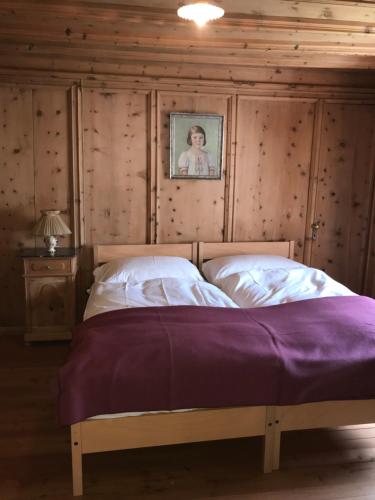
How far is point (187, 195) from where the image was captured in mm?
4066

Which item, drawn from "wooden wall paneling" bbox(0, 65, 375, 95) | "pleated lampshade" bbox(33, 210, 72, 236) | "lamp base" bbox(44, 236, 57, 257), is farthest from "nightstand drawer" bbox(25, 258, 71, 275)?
"wooden wall paneling" bbox(0, 65, 375, 95)

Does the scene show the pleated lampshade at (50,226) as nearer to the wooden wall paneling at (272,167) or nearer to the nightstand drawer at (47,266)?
the nightstand drawer at (47,266)

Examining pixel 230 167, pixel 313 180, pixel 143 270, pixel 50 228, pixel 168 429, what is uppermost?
pixel 230 167

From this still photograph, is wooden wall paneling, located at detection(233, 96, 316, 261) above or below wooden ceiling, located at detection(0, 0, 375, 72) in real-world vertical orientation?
below

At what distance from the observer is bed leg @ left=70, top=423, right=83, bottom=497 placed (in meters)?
1.99

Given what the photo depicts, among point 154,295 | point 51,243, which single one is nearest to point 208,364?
point 154,295

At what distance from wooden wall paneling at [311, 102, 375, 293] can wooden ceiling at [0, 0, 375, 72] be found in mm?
581

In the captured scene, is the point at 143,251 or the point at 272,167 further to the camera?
the point at 272,167

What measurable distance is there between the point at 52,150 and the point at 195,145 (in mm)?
1238

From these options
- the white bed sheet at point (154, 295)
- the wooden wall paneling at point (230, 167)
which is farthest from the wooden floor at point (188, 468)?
the wooden wall paneling at point (230, 167)

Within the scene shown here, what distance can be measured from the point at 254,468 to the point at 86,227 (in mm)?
2478

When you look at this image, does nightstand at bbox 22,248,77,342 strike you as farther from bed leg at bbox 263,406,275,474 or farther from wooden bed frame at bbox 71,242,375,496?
bed leg at bbox 263,406,275,474

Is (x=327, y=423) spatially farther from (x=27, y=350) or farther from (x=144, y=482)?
(x=27, y=350)

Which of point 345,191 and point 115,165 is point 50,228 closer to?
point 115,165
